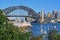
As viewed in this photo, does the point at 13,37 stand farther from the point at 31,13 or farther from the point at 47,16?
the point at 47,16

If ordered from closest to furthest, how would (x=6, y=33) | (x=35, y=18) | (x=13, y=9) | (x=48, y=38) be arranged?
(x=6, y=33)
(x=48, y=38)
(x=13, y=9)
(x=35, y=18)

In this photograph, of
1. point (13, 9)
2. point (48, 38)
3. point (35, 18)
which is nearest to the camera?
point (48, 38)

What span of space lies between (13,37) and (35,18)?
78.4 metres

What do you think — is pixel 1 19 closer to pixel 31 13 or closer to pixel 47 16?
pixel 31 13

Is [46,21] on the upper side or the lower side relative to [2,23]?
lower

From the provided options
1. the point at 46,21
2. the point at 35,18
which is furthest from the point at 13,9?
the point at 46,21

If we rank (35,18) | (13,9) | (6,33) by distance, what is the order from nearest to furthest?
(6,33)
(13,9)
(35,18)

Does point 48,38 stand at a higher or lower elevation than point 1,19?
lower

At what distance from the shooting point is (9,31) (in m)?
14.2

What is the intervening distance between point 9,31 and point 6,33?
1.08 feet

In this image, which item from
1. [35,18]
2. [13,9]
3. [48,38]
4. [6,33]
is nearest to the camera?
[6,33]

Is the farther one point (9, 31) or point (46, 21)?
point (46, 21)

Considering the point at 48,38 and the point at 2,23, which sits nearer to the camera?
the point at 2,23

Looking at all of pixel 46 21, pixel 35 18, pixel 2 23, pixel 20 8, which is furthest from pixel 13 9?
pixel 2 23
